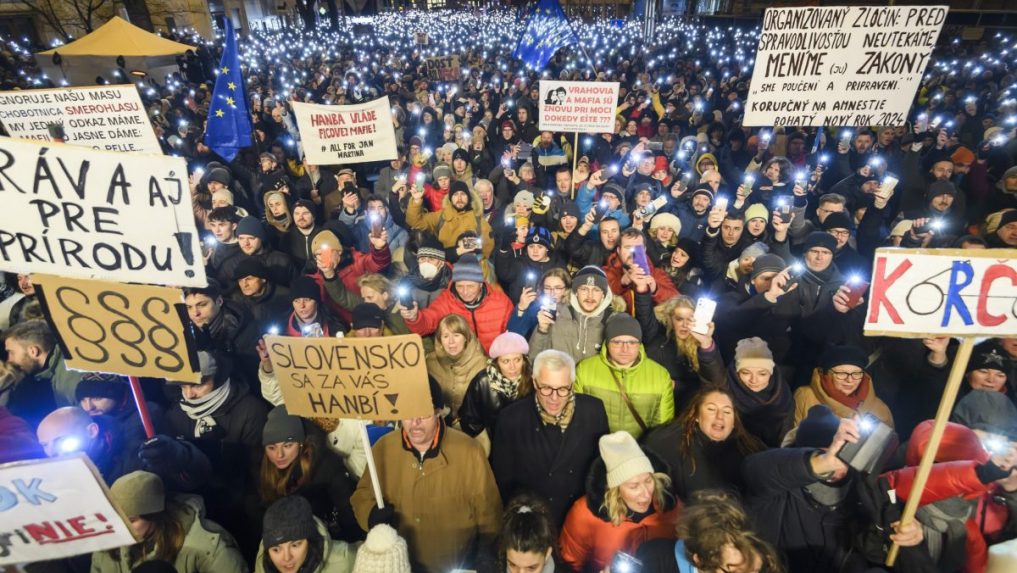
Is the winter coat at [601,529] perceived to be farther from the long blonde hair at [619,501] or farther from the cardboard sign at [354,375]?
the cardboard sign at [354,375]

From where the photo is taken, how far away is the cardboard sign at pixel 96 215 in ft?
8.52

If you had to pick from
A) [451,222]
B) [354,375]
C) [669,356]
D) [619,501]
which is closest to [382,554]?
[354,375]

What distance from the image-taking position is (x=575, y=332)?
405 centimetres

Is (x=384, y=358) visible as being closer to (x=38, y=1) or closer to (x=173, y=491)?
(x=173, y=491)

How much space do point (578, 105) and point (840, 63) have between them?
3.20 metres

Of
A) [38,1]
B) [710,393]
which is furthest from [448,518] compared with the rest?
[38,1]

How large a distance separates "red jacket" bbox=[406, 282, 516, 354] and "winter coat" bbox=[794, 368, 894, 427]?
223 cm

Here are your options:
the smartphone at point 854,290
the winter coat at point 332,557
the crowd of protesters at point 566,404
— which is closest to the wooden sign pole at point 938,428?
the crowd of protesters at point 566,404

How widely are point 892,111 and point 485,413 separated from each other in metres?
6.17

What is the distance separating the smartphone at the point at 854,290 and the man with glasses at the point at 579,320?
186 cm

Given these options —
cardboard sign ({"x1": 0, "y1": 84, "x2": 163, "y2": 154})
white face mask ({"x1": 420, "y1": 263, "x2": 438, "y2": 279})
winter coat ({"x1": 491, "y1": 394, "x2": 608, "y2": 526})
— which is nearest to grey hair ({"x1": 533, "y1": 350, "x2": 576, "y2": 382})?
winter coat ({"x1": 491, "y1": 394, "x2": 608, "y2": 526})

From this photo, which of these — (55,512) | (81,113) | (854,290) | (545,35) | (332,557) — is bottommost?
(332,557)

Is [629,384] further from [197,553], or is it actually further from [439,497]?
[197,553]

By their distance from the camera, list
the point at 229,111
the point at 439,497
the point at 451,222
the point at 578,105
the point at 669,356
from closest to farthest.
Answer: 1. the point at 439,497
2. the point at 669,356
3. the point at 451,222
4. the point at 578,105
5. the point at 229,111
